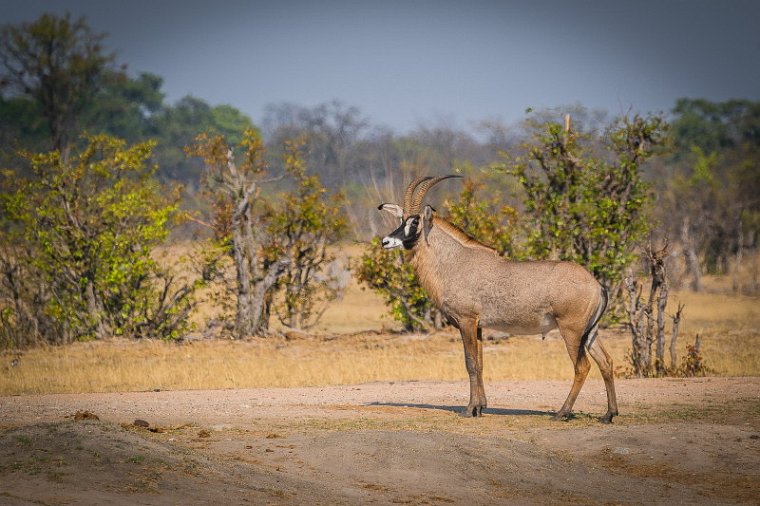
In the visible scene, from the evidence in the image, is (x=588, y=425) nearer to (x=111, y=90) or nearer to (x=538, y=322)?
(x=538, y=322)

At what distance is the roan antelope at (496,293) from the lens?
41.2 feet

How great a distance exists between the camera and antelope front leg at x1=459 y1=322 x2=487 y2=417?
1299cm

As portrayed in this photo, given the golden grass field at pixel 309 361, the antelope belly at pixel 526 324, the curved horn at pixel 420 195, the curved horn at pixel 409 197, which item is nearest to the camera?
the antelope belly at pixel 526 324

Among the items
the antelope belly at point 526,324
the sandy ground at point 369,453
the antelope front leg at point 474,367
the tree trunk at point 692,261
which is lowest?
the sandy ground at point 369,453

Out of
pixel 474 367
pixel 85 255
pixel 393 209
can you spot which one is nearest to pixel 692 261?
pixel 85 255

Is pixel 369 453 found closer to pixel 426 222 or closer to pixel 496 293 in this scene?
pixel 496 293

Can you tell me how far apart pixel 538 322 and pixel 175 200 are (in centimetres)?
1250

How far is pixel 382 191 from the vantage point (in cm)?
2728

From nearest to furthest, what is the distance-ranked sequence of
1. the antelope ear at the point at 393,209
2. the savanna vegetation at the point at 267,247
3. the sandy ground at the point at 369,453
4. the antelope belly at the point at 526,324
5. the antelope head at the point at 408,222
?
the sandy ground at the point at 369,453 → the antelope belly at the point at 526,324 → the antelope head at the point at 408,222 → the antelope ear at the point at 393,209 → the savanna vegetation at the point at 267,247

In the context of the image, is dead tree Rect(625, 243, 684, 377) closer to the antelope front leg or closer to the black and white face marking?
the antelope front leg

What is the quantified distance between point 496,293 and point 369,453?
3763mm

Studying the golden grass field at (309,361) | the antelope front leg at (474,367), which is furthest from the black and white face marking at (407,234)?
the golden grass field at (309,361)

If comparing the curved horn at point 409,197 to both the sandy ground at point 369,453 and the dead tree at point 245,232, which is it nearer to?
the sandy ground at point 369,453

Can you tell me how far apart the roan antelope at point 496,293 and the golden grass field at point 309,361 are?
4391 millimetres
